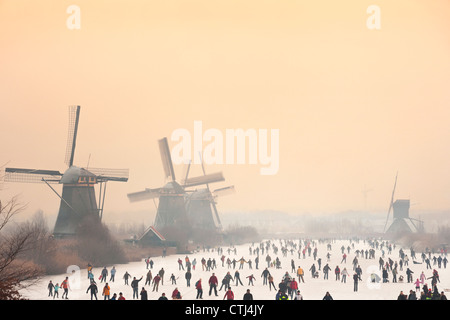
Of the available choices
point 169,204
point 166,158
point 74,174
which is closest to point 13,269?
point 74,174

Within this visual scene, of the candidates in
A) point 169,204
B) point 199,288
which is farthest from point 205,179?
point 199,288

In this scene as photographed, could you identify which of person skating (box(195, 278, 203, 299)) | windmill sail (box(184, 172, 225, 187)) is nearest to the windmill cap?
person skating (box(195, 278, 203, 299))

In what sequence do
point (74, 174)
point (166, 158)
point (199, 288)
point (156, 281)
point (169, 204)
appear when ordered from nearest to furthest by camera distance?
point (199, 288), point (156, 281), point (74, 174), point (169, 204), point (166, 158)

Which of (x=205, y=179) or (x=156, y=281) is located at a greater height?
(x=205, y=179)

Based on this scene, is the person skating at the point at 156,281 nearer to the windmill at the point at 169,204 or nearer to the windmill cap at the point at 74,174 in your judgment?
the windmill cap at the point at 74,174

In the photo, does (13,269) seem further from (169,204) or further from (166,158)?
(166,158)

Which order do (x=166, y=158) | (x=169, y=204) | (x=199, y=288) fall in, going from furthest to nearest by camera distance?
(x=166, y=158), (x=169, y=204), (x=199, y=288)

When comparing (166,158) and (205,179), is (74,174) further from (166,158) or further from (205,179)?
(205,179)

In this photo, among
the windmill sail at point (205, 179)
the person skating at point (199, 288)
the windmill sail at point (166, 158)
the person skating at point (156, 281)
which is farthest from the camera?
the windmill sail at point (205, 179)

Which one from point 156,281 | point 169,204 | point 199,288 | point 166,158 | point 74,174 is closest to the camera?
point 199,288

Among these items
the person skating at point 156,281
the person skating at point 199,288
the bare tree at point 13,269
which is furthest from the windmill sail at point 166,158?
the person skating at point 199,288

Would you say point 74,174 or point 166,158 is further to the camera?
point 166,158

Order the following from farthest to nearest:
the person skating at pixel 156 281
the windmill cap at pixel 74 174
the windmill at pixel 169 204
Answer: the windmill at pixel 169 204
the windmill cap at pixel 74 174
the person skating at pixel 156 281
